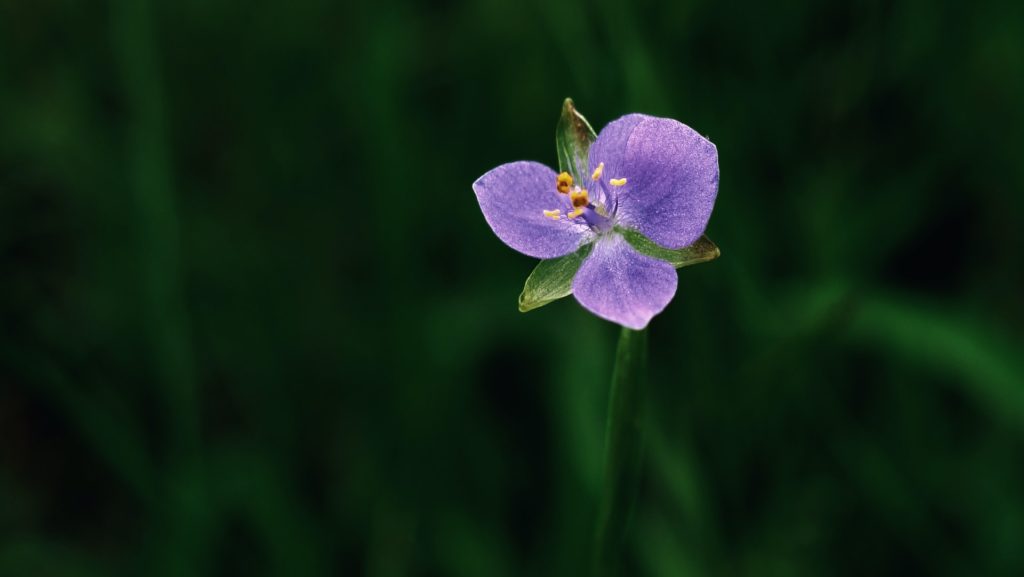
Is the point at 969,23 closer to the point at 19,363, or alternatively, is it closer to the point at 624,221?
the point at 624,221

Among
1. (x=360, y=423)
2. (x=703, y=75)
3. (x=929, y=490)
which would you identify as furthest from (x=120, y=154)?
(x=929, y=490)

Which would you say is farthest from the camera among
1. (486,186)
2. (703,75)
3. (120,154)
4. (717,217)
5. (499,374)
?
(499,374)

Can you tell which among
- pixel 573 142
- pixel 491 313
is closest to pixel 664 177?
pixel 573 142

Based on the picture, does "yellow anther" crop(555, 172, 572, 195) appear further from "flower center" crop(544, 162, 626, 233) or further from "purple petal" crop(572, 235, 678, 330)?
"purple petal" crop(572, 235, 678, 330)

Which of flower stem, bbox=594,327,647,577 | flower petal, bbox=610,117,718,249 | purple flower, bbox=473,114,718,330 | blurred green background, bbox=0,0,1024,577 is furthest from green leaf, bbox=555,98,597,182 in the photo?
blurred green background, bbox=0,0,1024,577

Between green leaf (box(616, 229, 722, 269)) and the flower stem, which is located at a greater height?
green leaf (box(616, 229, 722, 269))

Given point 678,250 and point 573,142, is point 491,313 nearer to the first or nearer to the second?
point 573,142

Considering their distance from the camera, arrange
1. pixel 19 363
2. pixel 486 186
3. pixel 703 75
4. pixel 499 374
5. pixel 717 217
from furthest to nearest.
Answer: pixel 499 374
pixel 703 75
pixel 717 217
pixel 19 363
pixel 486 186

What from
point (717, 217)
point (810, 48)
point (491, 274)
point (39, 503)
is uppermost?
point (810, 48)

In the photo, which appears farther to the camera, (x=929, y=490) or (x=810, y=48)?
(x=810, y=48)
